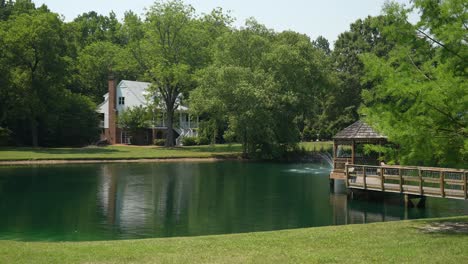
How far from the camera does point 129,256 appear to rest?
11.8m

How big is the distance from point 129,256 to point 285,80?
5179 cm

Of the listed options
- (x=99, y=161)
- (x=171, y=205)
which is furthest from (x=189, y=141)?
(x=171, y=205)

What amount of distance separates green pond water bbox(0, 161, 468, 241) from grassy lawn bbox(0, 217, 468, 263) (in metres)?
4.71

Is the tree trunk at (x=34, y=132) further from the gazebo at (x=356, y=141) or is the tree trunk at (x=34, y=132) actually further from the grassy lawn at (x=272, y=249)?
the grassy lawn at (x=272, y=249)

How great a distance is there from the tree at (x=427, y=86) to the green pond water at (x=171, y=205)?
7450 millimetres

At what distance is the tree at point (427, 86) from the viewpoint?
13.1 m

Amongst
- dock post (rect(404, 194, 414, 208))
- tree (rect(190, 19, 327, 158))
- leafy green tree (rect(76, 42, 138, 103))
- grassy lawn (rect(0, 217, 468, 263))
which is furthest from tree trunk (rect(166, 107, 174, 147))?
grassy lawn (rect(0, 217, 468, 263))

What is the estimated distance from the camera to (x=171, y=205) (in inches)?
1024

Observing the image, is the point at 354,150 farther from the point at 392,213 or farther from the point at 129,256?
the point at 129,256

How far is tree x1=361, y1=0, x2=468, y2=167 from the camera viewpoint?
43.0ft

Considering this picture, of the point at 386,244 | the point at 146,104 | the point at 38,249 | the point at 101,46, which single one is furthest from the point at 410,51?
the point at 101,46

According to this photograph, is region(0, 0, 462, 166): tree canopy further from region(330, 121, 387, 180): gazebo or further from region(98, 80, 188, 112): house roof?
region(330, 121, 387, 180): gazebo

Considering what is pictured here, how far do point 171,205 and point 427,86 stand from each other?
629 inches

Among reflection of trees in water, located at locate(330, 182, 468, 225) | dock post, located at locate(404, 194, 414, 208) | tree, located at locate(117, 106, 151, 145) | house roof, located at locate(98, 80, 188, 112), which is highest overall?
house roof, located at locate(98, 80, 188, 112)
